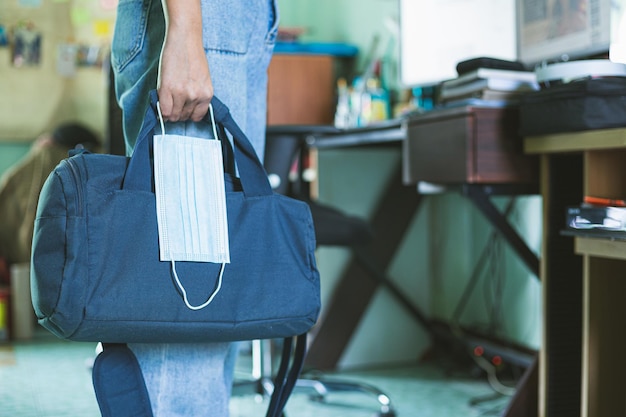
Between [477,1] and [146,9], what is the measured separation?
5.16 ft

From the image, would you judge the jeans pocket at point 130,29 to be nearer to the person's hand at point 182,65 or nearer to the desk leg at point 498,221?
the person's hand at point 182,65

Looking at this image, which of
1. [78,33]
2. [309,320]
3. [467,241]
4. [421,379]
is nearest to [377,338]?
[421,379]

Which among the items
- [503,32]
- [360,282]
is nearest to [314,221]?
[360,282]

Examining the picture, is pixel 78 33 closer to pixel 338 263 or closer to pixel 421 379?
pixel 338 263

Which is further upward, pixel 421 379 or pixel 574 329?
pixel 574 329

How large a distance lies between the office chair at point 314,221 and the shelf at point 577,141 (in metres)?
0.54

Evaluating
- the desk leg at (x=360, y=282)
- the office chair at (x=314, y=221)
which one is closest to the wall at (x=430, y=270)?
the desk leg at (x=360, y=282)

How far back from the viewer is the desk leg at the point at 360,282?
8.87ft

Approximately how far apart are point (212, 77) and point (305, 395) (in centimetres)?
142

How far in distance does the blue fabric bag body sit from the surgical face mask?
0.01 m

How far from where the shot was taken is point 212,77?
1.13m

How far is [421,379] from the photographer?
258 cm

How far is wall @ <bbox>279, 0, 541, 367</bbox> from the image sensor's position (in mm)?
2648

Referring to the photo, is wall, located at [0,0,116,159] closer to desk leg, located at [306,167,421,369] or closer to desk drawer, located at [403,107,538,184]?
desk leg, located at [306,167,421,369]
